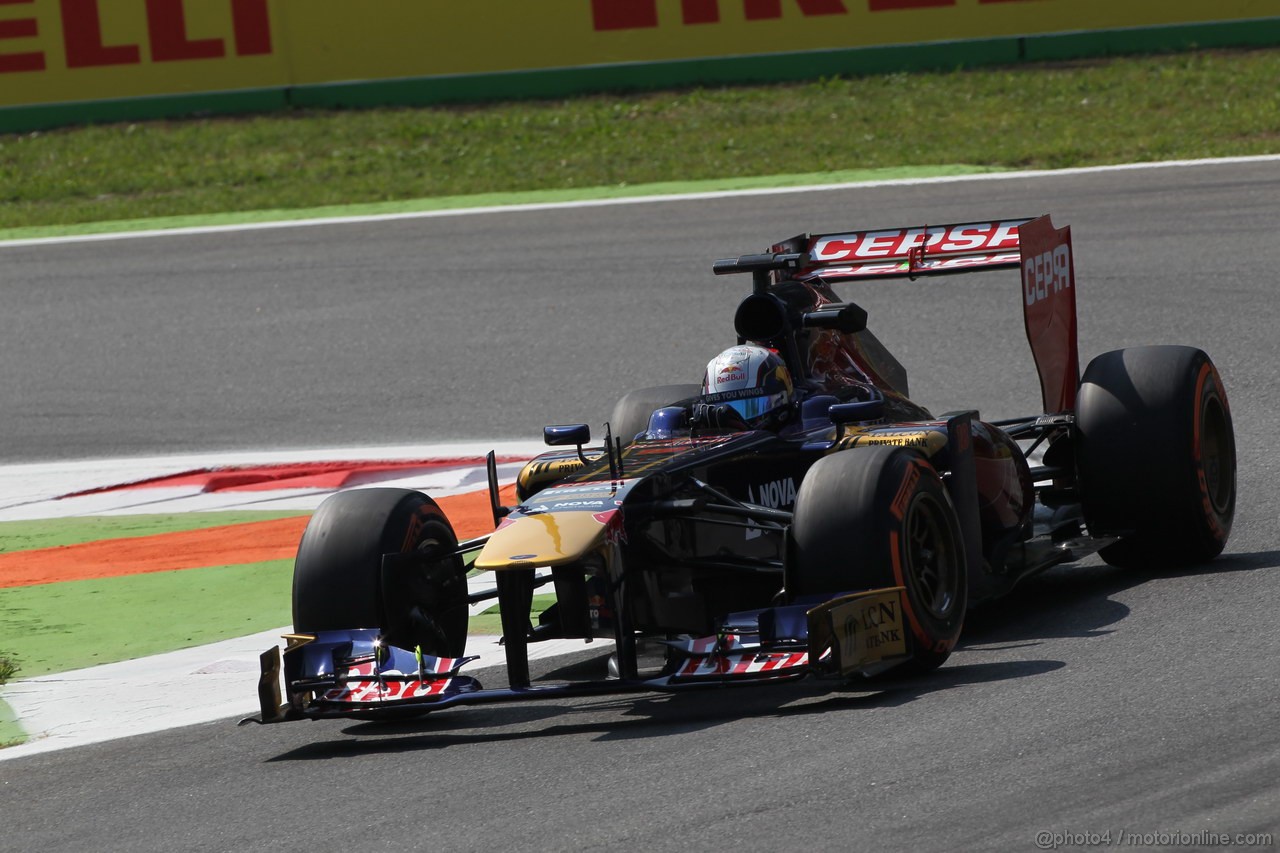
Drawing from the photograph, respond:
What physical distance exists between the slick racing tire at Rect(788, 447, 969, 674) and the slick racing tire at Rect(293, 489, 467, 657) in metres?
1.39

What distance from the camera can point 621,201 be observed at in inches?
708

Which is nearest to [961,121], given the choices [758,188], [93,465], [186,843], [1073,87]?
[1073,87]

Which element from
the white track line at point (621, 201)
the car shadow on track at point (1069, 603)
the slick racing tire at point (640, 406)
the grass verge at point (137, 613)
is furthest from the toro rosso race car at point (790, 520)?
the white track line at point (621, 201)

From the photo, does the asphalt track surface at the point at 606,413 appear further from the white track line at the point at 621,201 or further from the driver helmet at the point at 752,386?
the driver helmet at the point at 752,386

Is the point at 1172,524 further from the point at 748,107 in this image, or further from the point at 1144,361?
the point at 748,107

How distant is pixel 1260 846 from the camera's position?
4.61 m

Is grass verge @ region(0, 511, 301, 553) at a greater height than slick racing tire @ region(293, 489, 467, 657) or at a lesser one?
lesser

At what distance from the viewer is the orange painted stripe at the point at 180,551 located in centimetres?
977

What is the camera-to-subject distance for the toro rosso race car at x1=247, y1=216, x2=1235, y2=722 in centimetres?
646

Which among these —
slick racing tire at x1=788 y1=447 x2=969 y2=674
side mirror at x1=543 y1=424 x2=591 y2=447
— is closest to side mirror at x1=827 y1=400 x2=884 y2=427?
slick racing tire at x1=788 y1=447 x2=969 y2=674

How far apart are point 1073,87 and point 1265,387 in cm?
947

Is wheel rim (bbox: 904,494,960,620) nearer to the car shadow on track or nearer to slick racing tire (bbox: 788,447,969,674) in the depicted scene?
slick racing tire (bbox: 788,447,969,674)

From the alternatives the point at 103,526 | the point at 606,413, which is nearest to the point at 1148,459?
the point at 606,413

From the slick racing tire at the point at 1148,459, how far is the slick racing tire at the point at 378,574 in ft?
8.90
